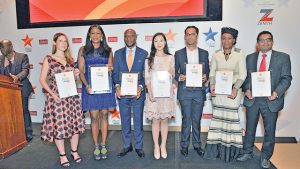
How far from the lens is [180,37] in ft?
13.6

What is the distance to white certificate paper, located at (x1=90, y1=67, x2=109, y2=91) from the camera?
2.73 metres

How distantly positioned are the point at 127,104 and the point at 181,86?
910mm

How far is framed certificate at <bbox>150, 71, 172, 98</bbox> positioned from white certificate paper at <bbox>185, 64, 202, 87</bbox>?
302 mm

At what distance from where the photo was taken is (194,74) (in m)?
2.77

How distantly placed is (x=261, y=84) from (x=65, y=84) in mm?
2699

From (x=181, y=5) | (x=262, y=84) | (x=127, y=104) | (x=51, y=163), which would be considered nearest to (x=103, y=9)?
(x=181, y=5)

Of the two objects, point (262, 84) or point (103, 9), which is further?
point (103, 9)

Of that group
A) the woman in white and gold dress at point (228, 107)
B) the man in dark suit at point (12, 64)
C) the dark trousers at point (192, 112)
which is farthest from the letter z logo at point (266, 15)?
the man in dark suit at point (12, 64)

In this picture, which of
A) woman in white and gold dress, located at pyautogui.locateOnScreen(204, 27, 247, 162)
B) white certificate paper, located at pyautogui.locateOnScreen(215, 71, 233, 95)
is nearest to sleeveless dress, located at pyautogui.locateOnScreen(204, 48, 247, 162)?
woman in white and gold dress, located at pyautogui.locateOnScreen(204, 27, 247, 162)

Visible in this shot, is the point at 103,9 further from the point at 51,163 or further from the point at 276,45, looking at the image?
the point at 276,45

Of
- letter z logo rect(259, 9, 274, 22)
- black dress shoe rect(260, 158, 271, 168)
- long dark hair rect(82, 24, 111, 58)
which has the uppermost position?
letter z logo rect(259, 9, 274, 22)

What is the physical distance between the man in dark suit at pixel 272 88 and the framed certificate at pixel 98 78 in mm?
2077

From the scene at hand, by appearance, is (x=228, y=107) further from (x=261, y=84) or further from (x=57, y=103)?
(x=57, y=103)

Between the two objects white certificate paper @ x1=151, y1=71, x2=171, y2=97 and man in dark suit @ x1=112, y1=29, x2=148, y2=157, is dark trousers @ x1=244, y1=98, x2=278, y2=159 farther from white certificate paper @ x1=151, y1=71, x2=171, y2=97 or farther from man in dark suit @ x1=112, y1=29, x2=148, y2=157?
man in dark suit @ x1=112, y1=29, x2=148, y2=157
